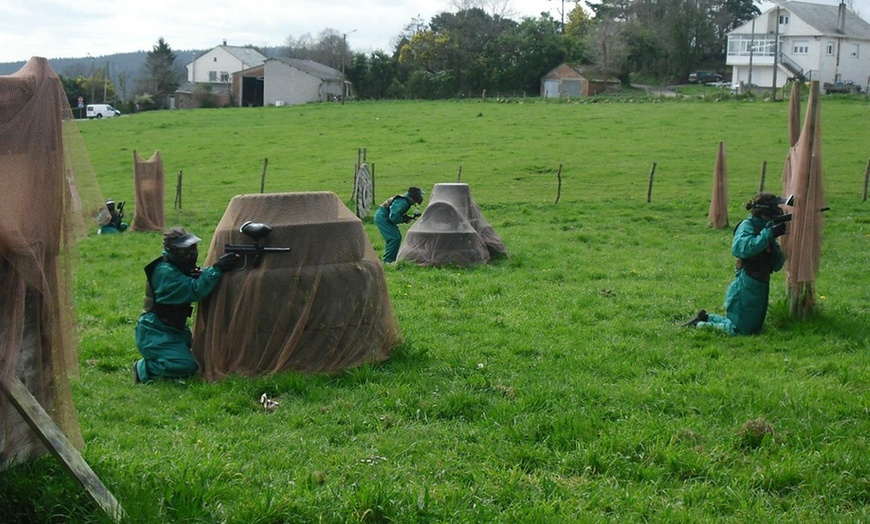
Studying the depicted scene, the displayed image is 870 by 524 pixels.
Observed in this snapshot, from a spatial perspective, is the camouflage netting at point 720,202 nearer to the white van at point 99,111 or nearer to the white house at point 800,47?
the white house at point 800,47

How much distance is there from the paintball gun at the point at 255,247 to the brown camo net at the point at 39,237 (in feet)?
9.65

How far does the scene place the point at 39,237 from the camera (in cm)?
554

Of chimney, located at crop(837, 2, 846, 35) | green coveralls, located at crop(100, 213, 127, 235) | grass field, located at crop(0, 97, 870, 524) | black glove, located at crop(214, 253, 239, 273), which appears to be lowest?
green coveralls, located at crop(100, 213, 127, 235)

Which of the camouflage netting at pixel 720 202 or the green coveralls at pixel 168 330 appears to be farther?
the camouflage netting at pixel 720 202

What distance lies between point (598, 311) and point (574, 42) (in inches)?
2737

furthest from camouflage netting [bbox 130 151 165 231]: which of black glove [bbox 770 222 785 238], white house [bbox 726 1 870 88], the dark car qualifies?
the dark car

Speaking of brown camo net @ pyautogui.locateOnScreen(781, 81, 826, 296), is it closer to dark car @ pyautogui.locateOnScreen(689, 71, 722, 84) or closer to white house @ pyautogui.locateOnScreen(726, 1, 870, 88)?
white house @ pyautogui.locateOnScreen(726, 1, 870, 88)

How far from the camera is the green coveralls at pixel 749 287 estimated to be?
1086 cm

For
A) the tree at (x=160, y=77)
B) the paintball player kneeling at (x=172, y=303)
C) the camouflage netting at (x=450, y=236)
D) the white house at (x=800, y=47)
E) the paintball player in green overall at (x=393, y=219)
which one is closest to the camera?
the paintball player kneeling at (x=172, y=303)

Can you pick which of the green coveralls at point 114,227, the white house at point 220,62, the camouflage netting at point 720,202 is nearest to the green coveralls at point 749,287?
the camouflage netting at point 720,202

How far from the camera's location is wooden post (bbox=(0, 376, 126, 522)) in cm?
507

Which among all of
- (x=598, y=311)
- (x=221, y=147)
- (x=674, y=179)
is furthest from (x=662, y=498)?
(x=221, y=147)

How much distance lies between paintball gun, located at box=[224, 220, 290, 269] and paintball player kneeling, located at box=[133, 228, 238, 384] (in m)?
0.09

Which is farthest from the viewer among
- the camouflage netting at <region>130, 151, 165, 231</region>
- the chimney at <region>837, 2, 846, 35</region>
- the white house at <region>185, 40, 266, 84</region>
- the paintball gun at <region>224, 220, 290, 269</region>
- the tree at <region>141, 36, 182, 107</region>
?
the white house at <region>185, 40, 266, 84</region>
